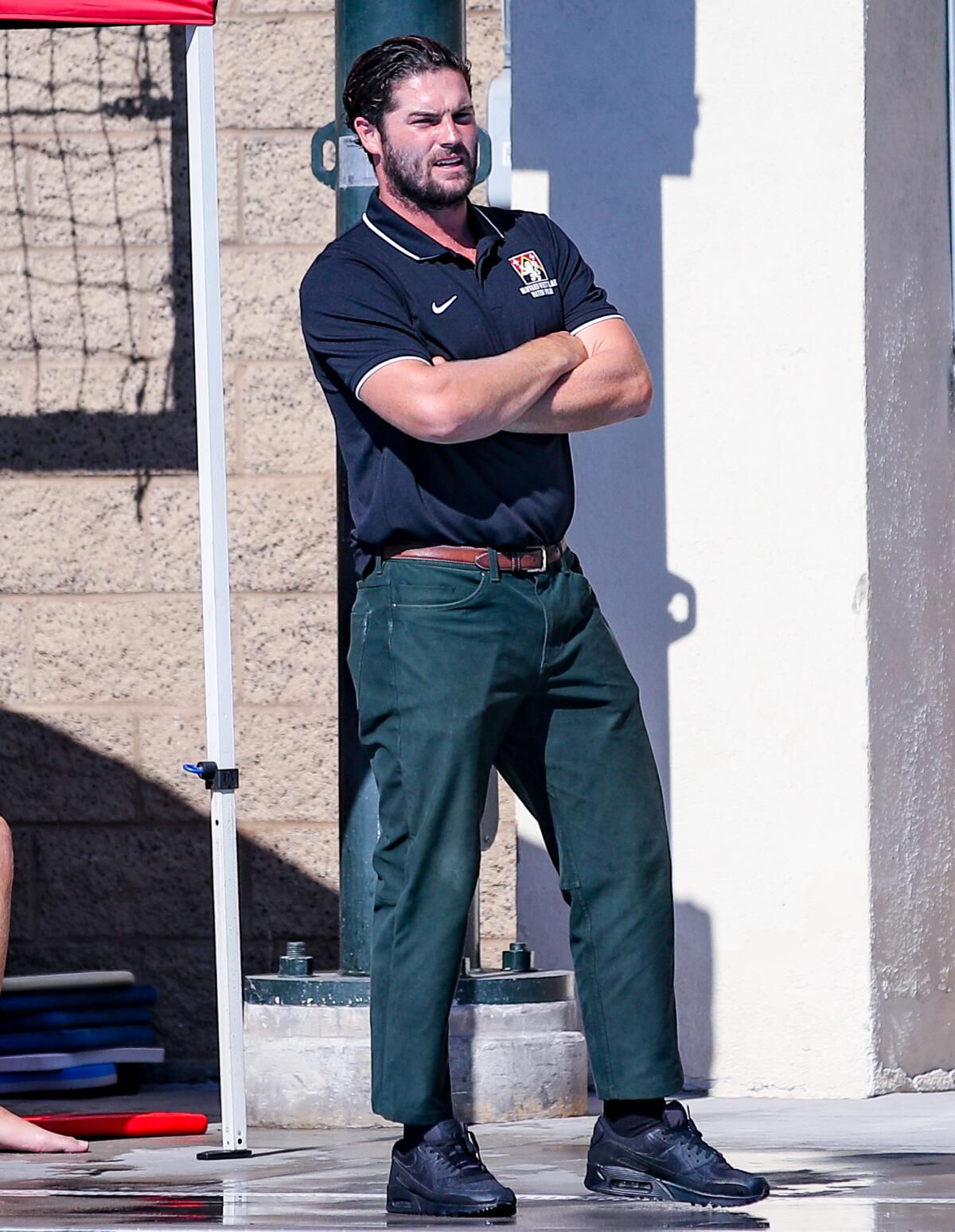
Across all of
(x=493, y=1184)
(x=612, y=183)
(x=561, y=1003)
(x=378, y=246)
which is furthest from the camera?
(x=612, y=183)

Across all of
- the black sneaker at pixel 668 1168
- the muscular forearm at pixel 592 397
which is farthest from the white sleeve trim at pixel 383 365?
the black sneaker at pixel 668 1168

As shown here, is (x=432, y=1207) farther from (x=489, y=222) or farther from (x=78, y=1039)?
(x=78, y=1039)

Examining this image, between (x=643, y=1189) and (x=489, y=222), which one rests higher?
(x=489, y=222)

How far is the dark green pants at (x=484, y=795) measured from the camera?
11.3ft

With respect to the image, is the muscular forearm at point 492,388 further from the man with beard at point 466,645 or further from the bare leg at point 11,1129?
the bare leg at point 11,1129

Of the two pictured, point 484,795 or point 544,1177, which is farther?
point 544,1177

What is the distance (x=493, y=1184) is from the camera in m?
3.34

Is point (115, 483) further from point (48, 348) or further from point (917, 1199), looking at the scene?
point (917, 1199)

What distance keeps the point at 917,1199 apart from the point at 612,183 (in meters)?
2.70

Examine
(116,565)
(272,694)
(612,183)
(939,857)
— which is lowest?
(939,857)

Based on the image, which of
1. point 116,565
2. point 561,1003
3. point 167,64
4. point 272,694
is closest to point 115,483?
point 116,565

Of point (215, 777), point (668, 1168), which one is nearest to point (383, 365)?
point (215, 777)

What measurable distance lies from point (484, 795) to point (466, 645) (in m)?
0.27

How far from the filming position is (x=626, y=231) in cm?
517
